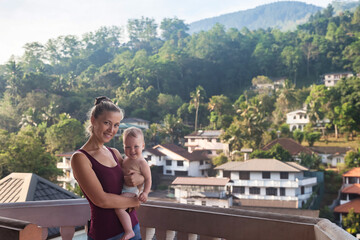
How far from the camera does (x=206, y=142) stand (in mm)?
30969

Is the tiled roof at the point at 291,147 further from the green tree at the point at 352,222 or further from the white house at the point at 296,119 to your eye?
the green tree at the point at 352,222

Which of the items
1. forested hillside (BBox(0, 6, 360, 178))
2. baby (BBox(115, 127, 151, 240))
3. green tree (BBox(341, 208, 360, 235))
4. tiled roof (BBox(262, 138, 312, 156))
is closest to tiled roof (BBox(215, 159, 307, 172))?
green tree (BBox(341, 208, 360, 235))

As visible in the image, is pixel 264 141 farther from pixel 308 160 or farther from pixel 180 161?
pixel 180 161

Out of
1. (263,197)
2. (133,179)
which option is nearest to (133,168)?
(133,179)

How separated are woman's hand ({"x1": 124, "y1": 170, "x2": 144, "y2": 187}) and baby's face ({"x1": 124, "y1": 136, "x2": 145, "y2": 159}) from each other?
0.09 m

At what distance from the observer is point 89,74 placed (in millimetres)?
46969

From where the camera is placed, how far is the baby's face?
159cm

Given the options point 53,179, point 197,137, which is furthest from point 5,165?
point 197,137

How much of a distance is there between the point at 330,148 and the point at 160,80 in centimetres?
2351

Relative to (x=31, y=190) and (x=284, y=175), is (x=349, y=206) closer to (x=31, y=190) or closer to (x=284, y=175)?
(x=284, y=175)

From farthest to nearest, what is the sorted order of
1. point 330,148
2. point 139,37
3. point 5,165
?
point 139,37
point 330,148
point 5,165


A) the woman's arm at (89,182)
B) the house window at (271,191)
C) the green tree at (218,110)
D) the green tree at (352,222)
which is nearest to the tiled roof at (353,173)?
the house window at (271,191)

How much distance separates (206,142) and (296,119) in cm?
893

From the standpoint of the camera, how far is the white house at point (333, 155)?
2622 centimetres
